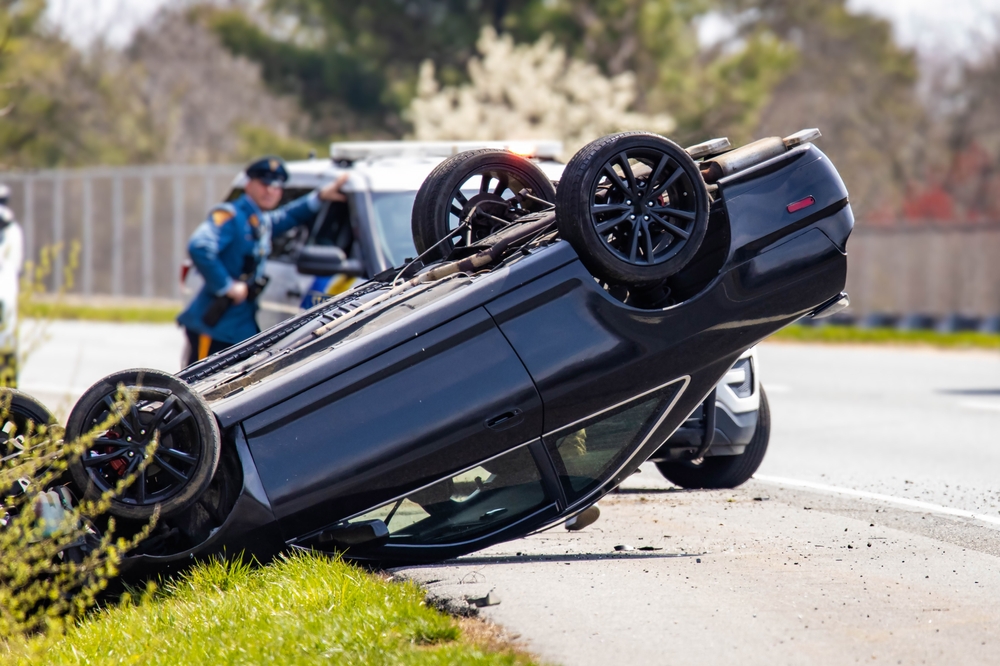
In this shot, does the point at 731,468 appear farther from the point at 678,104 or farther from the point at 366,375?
the point at 678,104

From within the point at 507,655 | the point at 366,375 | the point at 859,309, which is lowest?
the point at 859,309

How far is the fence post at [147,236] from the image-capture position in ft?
95.2

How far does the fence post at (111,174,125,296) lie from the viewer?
1164 inches

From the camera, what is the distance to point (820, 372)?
1530 centimetres

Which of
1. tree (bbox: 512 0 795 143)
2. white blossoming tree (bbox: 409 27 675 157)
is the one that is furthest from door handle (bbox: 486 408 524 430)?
tree (bbox: 512 0 795 143)

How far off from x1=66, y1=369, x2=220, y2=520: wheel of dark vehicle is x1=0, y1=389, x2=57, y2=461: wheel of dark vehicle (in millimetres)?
351

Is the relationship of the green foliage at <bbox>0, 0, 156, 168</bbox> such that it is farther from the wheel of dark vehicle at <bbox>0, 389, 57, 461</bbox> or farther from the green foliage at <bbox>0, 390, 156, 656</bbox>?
the green foliage at <bbox>0, 390, 156, 656</bbox>

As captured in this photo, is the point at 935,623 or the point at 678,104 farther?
the point at 678,104

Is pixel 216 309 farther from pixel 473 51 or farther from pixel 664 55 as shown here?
pixel 664 55

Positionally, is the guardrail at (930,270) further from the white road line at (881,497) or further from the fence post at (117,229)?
the fence post at (117,229)

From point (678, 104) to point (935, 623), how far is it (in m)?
30.2

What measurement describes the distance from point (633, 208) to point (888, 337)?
17.1 metres

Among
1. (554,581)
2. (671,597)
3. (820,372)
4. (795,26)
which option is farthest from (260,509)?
A: (795,26)


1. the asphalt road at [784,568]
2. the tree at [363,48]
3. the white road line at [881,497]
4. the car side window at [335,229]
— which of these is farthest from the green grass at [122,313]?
the white road line at [881,497]
